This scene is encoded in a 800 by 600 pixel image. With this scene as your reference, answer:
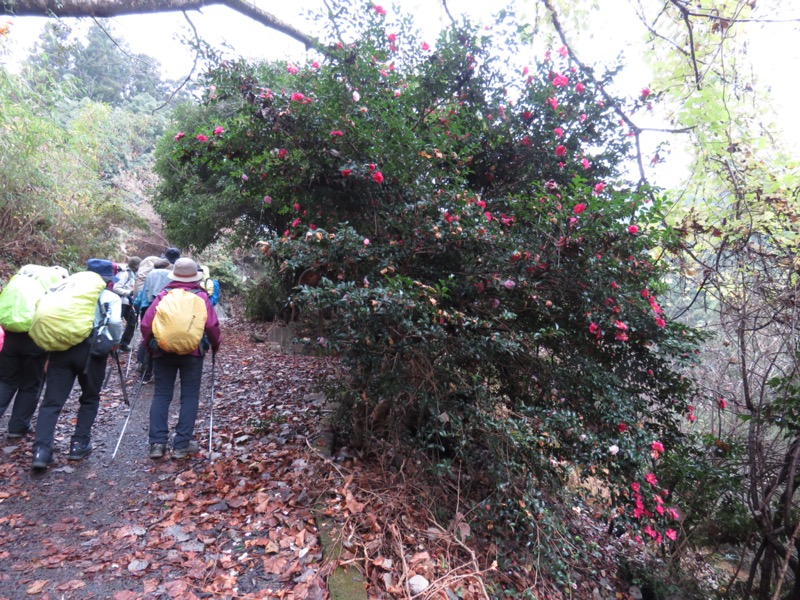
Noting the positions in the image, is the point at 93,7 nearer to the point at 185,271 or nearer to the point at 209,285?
the point at 209,285

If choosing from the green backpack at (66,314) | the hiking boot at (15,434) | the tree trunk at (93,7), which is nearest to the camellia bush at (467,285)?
the tree trunk at (93,7)

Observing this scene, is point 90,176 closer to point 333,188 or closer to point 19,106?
point 19,106

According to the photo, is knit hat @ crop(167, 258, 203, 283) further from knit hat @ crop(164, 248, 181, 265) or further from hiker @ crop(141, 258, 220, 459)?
knit hat @ crop(164, 248, 181, 265)

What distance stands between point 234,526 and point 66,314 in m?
2.23

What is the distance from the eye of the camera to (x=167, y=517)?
3.28 meters

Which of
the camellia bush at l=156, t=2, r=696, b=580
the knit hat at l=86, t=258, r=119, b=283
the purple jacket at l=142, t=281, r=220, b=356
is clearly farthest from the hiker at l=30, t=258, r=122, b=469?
the camellia bush at l=156, t=2, r=696, b=580

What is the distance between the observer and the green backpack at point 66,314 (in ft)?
11.9

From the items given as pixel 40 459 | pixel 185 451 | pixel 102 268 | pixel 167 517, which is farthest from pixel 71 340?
pixel 167 517

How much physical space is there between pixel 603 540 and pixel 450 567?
3.33m

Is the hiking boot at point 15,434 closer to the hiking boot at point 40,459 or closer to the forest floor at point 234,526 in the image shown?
the forest floor at point 234,526

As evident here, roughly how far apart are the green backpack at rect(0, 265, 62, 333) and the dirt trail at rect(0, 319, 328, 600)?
48.7 inches

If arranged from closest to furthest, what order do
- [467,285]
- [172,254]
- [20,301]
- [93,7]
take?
[467,285] < [20,301] < [93,7] < [172,254]

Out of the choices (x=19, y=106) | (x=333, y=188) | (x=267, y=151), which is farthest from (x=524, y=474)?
(x=19, y=106)

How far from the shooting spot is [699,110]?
4102 mm
